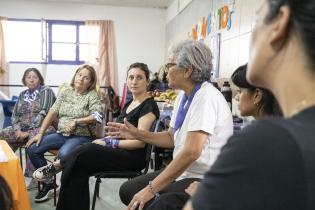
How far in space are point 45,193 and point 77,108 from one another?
0.74 meters

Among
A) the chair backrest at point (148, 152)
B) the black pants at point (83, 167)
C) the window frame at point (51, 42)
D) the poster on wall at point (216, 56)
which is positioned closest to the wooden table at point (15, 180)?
the black pants at point (83, 167)

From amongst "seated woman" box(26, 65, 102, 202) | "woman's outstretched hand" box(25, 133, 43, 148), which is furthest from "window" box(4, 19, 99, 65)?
"woman's outstretched hand" box(25, 133, 43, 148)

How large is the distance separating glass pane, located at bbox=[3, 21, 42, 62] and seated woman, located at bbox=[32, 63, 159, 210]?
15.7 ft

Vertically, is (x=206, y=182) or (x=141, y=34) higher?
(x=141, y=34)

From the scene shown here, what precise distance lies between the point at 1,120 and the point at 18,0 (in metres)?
3.76

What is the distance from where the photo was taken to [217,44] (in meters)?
3.77

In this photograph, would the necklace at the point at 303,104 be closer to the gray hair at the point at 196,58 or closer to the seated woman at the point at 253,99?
the seated woman at the point at 253,99

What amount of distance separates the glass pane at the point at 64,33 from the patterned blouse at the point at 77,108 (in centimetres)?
397

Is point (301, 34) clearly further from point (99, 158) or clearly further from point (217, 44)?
point (217, 44)

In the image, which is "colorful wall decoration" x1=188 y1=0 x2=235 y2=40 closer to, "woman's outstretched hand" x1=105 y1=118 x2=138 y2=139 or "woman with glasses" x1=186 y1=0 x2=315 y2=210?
"woman's outstretched hand" x1=105 y1=118 x2=138 y2=139

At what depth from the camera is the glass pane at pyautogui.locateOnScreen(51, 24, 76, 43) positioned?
21.5 feet

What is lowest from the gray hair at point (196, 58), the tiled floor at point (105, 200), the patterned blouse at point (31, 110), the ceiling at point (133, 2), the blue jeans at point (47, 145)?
the tiled floor at point (105, 200)

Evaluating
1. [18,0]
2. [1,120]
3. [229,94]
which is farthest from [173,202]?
[18,0]

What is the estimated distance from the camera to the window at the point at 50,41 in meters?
6.35
